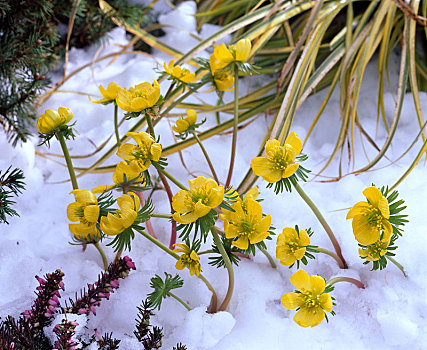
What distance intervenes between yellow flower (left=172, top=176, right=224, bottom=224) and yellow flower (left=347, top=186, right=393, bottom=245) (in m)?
0.20

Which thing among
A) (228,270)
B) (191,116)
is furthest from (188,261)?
(191,116)

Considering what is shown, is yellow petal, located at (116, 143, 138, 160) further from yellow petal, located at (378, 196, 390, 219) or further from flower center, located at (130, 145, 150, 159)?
yellow petal, located at (378, 196, 390, 219)

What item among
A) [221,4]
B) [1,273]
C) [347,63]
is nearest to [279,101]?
[347,63]

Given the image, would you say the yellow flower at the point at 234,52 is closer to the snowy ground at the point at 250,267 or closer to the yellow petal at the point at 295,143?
the yellow petal at the point at 295,143

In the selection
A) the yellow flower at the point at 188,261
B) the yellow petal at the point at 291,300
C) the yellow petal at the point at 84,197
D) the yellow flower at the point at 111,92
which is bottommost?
the yellow petal at the point at 291,300

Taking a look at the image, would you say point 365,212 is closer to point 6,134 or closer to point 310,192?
point 310,192

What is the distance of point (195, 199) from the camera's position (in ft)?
1.90

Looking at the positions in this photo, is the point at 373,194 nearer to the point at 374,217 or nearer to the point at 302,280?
the point at 374,217

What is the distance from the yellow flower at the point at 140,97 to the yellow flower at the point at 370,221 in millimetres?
331

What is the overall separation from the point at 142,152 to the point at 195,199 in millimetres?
109

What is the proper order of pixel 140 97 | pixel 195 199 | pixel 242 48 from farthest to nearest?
pixel 242 48 < pixel 140 97 < pixel 195 199

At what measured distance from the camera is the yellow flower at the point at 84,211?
0.63 m

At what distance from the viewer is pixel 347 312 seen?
0.78 meters

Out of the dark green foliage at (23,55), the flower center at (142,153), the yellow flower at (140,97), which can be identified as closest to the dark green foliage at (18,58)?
the dark green foliage at (23,55)
